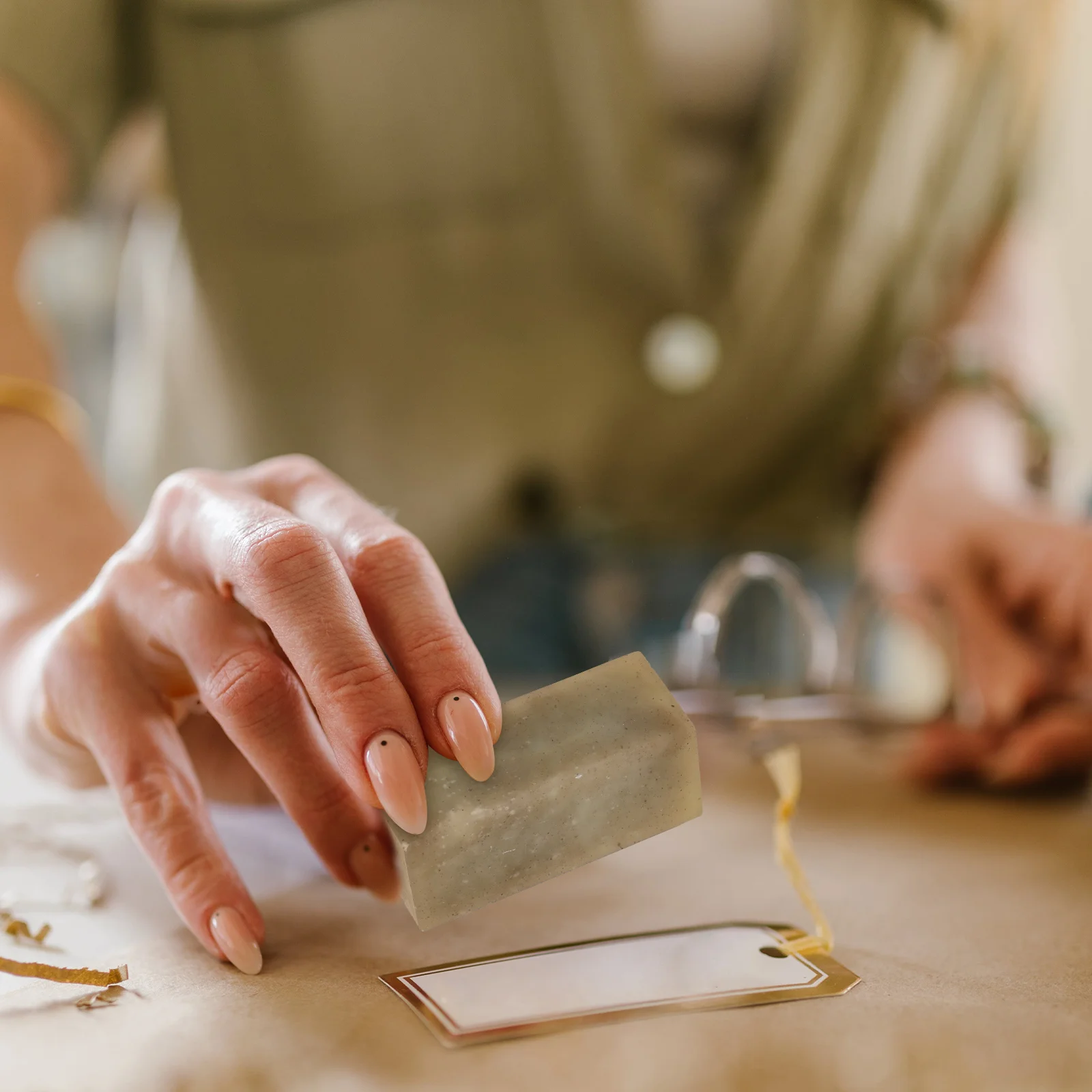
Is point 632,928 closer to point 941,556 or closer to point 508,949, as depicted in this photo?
point 508,949

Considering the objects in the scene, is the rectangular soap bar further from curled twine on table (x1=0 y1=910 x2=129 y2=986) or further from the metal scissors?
the metal scissors

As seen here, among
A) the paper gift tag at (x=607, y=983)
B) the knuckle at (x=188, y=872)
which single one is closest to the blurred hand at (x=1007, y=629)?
the paper gift tag at (x=607, y=983)

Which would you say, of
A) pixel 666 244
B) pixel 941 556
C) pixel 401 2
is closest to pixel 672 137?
pixel 666 244

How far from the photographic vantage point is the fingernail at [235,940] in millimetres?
255

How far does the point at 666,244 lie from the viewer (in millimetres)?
613

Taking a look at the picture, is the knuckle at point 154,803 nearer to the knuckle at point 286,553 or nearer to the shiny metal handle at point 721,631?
the knuckle at point 286,553

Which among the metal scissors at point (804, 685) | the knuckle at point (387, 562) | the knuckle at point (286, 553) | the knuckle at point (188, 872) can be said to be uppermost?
the knuckle at point (286, 553)

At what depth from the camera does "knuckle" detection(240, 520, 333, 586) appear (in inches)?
9.5

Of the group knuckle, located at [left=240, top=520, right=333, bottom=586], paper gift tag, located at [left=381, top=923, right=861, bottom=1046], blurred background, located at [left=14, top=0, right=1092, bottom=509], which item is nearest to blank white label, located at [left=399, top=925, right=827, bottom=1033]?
paper gift tag, located at [left=381, top=923, right=861, bottom=1046]

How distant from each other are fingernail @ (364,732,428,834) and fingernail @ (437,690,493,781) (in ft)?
0.04

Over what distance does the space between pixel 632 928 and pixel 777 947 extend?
0.04 m

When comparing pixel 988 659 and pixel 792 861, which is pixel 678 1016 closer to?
pixel 792 861

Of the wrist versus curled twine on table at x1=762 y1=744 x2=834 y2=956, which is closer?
curled twine on table at x1=762 y1=744 x2=834 y2=956

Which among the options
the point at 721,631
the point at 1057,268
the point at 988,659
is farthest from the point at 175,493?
the point at 1057,268
